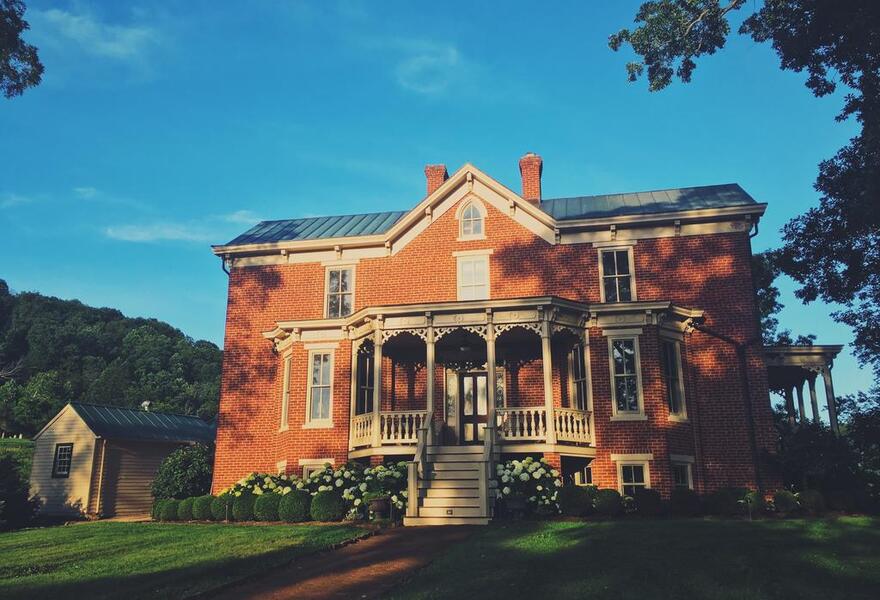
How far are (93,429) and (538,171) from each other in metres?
19.2

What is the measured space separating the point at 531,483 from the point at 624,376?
4549 millimetres

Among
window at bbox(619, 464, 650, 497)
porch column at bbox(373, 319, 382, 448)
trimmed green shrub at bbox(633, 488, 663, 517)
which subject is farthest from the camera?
porch column at bbox(373, 319, 382, 448)

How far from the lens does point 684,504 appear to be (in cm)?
1647

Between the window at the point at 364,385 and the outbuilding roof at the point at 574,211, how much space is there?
4455 millimetres

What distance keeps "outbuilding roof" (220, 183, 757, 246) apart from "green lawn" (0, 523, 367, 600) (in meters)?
11.2

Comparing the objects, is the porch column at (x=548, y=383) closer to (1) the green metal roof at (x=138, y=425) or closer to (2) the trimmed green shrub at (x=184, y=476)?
(2) the trimmed green shrub at (x=184, y=476)

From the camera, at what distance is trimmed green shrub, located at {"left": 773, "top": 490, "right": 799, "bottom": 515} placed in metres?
16.8

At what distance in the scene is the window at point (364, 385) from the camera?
22156mm

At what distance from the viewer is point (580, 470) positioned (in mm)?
20453

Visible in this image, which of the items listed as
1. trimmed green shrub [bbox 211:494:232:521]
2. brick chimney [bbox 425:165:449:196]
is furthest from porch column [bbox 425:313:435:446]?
brick chimney [bbox 425:165:449:196]

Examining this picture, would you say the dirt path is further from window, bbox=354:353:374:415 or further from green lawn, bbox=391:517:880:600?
window, bbox=354:353:374:415

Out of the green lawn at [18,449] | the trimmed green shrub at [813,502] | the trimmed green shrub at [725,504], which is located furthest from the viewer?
the green lawn at [18,449]

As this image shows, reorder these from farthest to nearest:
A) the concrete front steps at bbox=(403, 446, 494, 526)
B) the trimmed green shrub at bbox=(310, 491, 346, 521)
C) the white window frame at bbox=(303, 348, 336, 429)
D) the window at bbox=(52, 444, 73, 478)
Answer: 1. the window at bbox=(52, 444, 73, 478)
2. the white window frame at bbox=(303, 348, 336, 429)
3. the trimmed green shrub at bbox=(310, 491, 346, 521)
4. the concrete front steps at bbox=(403, 446, 494, 526)

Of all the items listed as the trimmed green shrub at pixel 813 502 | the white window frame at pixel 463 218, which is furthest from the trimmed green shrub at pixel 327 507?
the trimmed green shrub at pixel 813 502
